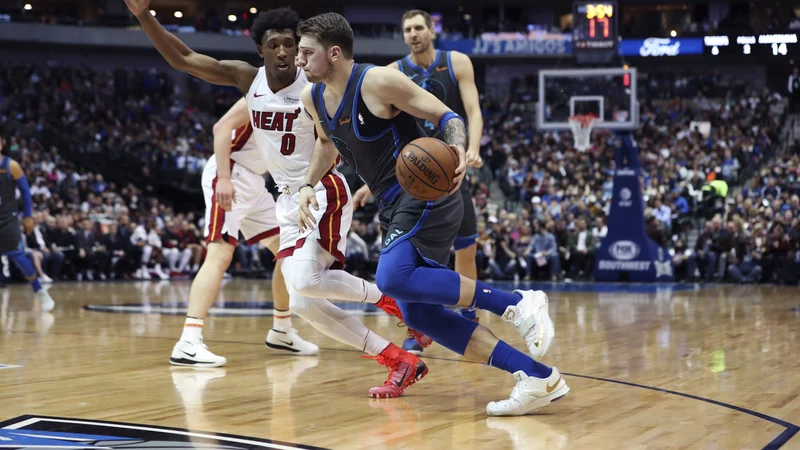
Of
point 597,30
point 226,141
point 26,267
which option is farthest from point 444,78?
point 597,30

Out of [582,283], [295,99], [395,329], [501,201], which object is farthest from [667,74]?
[295,99]

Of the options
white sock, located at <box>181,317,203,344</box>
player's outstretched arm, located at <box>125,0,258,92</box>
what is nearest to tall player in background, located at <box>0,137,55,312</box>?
white sock, located at <box>181,317,203,344</box>

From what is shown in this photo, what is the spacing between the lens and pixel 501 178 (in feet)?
75.4

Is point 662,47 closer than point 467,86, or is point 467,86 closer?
point 467,86

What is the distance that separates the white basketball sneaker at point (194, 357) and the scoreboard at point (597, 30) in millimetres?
13146

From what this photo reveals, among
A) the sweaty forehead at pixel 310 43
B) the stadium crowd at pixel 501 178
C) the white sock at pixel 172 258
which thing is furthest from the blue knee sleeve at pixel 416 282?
the white sock at pixel 172 258

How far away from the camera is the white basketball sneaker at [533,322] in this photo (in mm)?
4094

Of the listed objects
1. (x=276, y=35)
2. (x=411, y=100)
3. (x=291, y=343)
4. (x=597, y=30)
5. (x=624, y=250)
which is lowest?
(x=624, y=250)

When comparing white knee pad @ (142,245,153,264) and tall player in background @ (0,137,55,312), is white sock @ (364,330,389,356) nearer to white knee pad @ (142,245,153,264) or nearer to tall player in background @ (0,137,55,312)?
tall player in background @ (0,137,55,312)

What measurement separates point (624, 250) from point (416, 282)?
504 inches

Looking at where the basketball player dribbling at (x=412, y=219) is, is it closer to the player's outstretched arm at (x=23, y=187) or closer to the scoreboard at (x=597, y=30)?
the player's outstretched arm at (x=23, y=187)

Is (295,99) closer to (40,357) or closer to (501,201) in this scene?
(40,357)

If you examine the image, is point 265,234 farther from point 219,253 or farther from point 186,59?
point 186,59

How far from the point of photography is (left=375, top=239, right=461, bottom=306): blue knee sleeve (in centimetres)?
415
